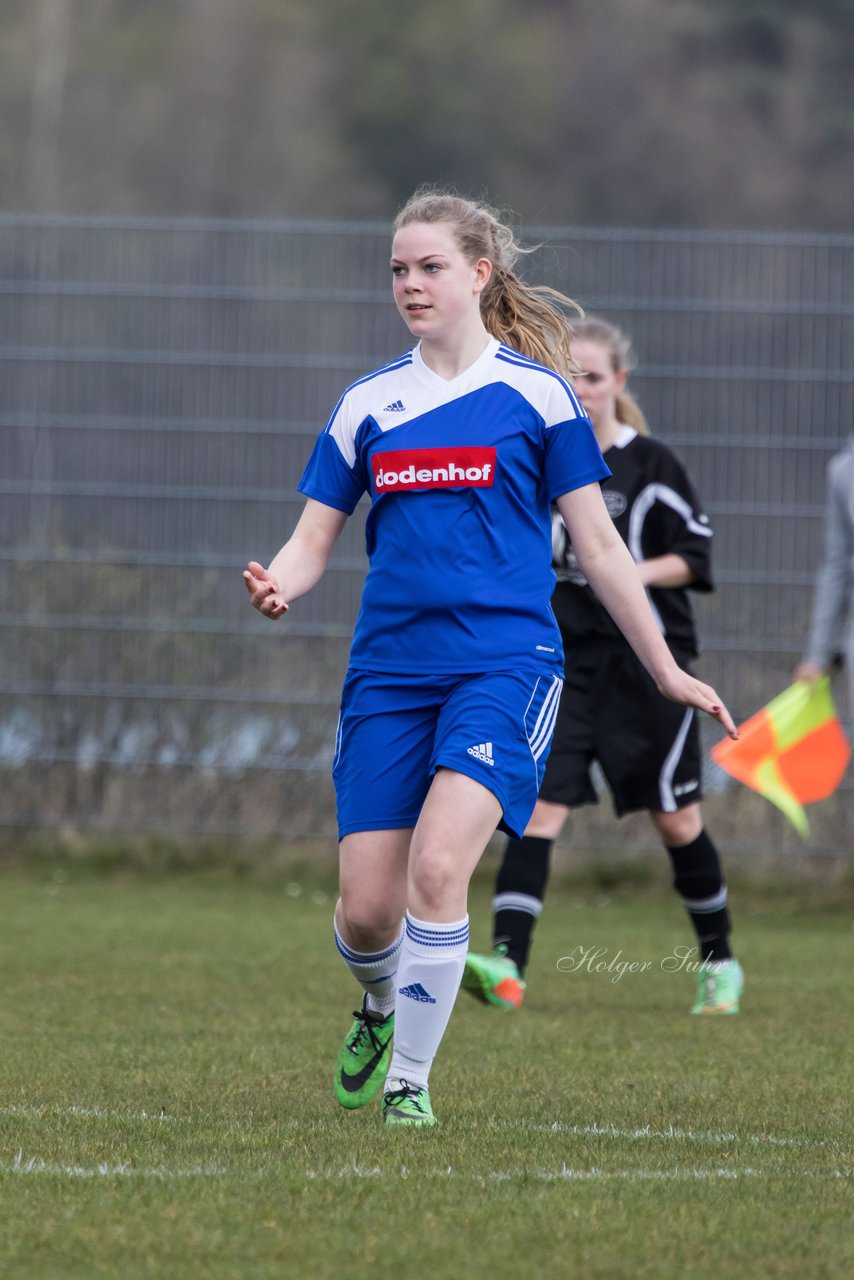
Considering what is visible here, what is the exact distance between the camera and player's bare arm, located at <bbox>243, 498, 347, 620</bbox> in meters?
4.45

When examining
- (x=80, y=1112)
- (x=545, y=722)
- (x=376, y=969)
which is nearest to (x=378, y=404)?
(x=545, y=722)

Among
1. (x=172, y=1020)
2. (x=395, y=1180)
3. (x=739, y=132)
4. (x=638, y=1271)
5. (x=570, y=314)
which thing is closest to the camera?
(x=638, y=1271)

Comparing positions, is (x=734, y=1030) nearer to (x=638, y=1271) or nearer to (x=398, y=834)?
(x=398, y=834)

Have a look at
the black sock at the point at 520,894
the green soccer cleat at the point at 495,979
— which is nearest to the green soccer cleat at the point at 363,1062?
the green soccer cleat at the point at 495,979

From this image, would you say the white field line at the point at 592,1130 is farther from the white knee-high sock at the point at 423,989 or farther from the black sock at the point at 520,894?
the black sock at the point at 520,894

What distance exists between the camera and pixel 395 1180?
3.83 m

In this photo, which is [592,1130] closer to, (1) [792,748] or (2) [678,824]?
(2) [678,824]

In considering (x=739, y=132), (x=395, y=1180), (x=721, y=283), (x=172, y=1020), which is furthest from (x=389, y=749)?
(x=739, y=132)

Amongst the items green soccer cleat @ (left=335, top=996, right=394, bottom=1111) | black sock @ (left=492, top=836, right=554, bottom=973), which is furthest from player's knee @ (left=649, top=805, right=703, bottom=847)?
green soccer cleat @ (left=335, top=996, right=394, bottom=1111)

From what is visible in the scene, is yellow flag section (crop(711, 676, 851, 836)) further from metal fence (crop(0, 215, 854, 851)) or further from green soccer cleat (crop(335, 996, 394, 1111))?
green soccer cleat (crop(335, 996, 394, 1111))

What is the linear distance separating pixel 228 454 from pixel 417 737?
575cm

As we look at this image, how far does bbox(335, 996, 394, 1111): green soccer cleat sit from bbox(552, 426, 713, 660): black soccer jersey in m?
2.33

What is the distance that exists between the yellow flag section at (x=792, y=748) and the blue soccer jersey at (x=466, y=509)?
315cm

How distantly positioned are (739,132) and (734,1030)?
135 ft
